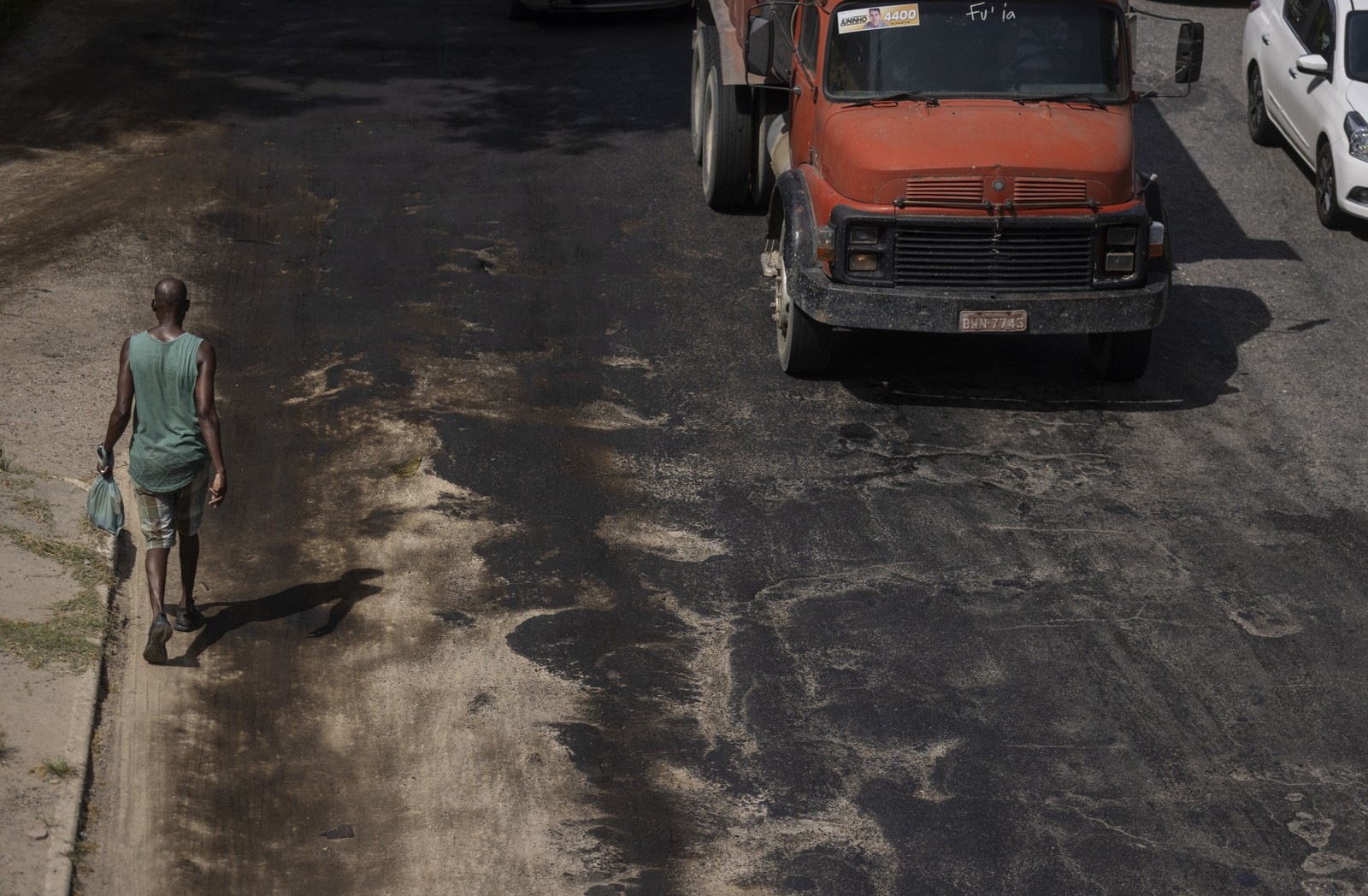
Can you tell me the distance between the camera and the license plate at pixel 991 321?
9680 mm

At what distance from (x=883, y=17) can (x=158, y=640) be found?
5974mm

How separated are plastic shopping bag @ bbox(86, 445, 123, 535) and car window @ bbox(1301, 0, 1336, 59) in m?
11.2

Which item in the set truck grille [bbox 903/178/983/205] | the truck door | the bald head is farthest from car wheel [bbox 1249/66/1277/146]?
the bald head

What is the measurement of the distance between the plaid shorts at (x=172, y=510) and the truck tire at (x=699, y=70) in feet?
24.8

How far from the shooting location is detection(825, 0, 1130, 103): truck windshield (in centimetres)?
1023

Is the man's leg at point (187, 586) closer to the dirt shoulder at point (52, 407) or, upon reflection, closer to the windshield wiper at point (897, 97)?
the dirt shoulder at point (52, 407)

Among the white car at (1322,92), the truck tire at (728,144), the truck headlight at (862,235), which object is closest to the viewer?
the truck headlight at (862,235)

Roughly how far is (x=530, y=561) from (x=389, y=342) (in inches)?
125

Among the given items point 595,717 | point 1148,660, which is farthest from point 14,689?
point 1148,660

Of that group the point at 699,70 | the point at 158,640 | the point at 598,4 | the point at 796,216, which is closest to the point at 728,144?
the point at 699,70

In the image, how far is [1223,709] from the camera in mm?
7043

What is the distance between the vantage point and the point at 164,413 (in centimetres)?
723

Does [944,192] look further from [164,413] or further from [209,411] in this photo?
[164,413]

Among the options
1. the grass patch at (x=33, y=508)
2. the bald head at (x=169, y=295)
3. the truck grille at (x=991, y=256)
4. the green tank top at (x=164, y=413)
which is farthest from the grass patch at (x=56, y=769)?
the truck grille at (x=991, y=256)
